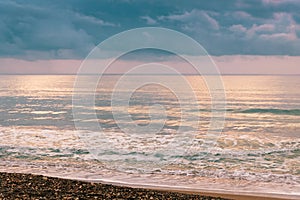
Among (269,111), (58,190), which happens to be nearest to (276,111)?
(269,111)

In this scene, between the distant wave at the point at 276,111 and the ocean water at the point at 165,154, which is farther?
the distant wave at the point at 276,111

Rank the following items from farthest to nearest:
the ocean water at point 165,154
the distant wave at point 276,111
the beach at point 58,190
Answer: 1. the distant wave at point 276,111
2. the ocean water at point 165,154
3. the beach at point 58,190

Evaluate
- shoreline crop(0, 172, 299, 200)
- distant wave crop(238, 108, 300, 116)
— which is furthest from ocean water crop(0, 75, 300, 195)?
distant wave crop(238, 108, 300, 116)

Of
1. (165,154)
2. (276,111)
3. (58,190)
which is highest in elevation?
(58,190)

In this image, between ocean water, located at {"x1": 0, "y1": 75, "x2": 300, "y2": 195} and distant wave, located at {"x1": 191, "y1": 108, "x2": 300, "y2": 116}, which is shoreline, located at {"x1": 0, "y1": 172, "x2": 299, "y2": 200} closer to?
ocean water, located at {"x1": 0, "y1": 75, "x2": 300, "y2": 195}

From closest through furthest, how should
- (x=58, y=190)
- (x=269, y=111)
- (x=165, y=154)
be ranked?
(x=58, y=190)
(x=165, y=154)
(x=269, y=111)

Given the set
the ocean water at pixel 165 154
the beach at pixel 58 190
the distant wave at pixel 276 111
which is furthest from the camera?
the distant wave at pixel 276 111

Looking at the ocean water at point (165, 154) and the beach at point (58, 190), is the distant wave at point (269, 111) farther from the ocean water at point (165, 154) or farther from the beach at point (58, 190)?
the beach at point (58, 190)

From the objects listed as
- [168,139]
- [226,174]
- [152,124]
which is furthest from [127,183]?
[152,124]

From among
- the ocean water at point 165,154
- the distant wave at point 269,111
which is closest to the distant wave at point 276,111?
the distant wave at point 269,111

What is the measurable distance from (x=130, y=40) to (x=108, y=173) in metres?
6.43

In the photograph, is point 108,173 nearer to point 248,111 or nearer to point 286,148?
point 286,148

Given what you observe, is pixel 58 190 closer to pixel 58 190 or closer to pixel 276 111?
pixel 58 190

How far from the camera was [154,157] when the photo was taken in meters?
20.2
